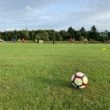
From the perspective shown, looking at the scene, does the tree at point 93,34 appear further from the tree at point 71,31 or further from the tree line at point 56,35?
the tree at point 71,31

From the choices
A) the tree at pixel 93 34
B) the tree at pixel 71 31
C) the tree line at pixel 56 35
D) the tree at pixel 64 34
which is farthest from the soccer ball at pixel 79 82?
the tree at pixel 71 31

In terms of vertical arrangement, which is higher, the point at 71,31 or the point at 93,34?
the point at 71,31

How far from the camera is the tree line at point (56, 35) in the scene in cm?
13100

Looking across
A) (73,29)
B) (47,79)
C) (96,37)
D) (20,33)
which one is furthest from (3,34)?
(47,79)

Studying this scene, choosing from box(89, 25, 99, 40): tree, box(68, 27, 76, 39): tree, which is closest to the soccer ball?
box(89, 25, 99, 40): tree

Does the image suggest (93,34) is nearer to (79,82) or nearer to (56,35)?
(56,35)

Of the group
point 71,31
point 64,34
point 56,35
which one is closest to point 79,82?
point 56,35

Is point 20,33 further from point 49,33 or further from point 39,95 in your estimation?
point 39,95

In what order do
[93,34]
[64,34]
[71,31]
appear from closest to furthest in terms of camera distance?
[93,34]
[64,34]
[71,31]

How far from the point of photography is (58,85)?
8.88 m

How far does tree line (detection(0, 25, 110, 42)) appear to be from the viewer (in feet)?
430

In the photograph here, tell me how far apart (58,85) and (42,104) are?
1.92 meters

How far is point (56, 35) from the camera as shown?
451 ft

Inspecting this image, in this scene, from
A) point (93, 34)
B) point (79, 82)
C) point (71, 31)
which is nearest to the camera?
point (79, 82)
